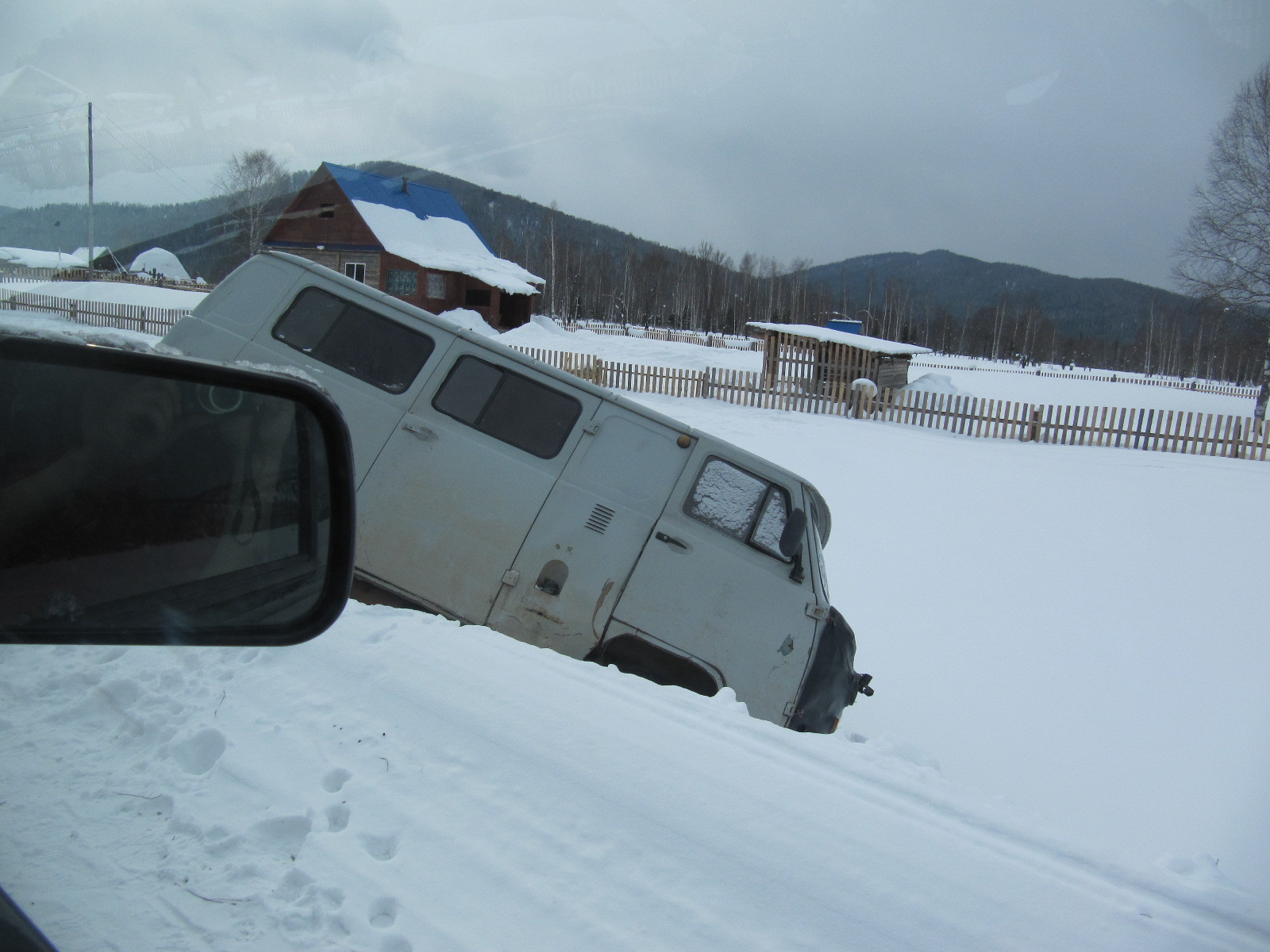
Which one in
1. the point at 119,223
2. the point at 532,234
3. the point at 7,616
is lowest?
the point at 7,616

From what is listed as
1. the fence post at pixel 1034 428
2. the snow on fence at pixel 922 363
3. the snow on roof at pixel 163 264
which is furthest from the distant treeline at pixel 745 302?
the fence post at pixel 1034 428

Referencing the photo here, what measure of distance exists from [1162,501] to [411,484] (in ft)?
41.8

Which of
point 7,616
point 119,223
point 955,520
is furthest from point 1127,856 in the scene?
point 119,223

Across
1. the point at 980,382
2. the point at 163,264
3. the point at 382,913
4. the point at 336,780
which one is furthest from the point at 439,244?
the point at 382,913

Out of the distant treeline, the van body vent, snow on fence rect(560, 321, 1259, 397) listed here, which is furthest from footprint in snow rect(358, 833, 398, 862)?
the distant treeline

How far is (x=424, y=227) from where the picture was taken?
39.1m

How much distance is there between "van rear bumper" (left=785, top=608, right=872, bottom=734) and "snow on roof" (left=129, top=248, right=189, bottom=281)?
4881 centimetres

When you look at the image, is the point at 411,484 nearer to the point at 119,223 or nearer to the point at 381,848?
A: the point at 381,848

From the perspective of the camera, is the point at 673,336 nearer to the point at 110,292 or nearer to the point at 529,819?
the point at 110,292

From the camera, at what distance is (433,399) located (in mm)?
4395

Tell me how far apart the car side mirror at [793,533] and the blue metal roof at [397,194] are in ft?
121

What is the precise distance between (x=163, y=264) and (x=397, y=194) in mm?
17727

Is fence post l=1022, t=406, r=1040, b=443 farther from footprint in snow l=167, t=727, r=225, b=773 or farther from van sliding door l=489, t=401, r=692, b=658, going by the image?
footprint in snow l=167, t=727, r=225, b=773

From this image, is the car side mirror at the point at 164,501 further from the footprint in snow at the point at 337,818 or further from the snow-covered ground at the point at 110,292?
the snow-covered ground at the point at 110,292
